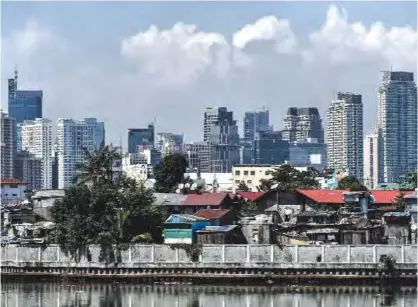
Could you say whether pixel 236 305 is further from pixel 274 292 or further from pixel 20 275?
pixel 20 275

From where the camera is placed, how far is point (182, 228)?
169 feet

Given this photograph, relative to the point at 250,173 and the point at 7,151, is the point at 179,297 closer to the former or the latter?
the point at 250,173

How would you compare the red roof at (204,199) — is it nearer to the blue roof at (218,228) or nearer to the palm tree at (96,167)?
the palm tree at (96,167)

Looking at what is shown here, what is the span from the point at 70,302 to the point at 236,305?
625 cm

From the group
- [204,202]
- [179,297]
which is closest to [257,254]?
[179,297]

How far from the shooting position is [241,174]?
135625 millimetres

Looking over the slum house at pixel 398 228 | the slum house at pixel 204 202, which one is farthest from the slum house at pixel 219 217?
the slum house at pixel 398 228

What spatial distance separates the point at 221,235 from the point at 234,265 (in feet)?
10.3

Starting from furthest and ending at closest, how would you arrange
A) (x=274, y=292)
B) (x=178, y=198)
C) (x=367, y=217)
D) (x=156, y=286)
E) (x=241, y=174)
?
(x=241, y=174), (x=178, y=198), (x=367, y=217), (x=156, y=286), (x=274, y=292)

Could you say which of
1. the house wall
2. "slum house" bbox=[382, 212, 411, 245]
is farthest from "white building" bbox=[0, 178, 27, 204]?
"slum house" bbox=[382, 212, 411, 245]

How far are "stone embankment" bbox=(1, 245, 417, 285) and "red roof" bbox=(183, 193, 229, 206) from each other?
1414 cm

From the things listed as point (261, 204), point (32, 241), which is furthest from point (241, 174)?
point (32, 241)

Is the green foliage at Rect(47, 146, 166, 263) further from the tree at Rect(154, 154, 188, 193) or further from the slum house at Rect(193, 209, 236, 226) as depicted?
the tree at Rect(154, 154, 188, 193)

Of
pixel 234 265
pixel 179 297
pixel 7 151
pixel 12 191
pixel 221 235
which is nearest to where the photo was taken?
pixel 179 297
